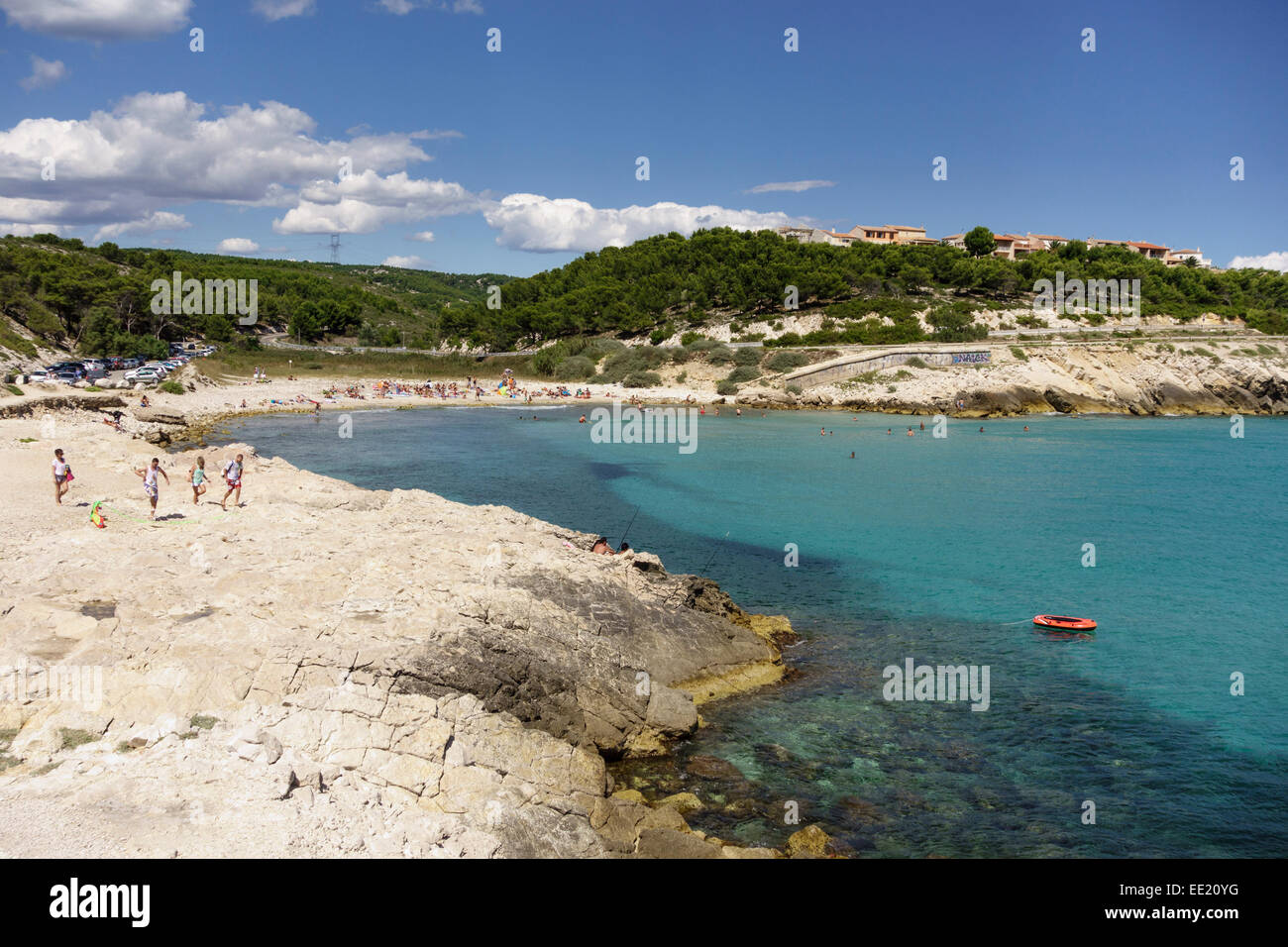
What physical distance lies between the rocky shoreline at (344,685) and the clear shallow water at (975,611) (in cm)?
184

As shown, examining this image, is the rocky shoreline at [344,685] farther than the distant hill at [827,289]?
A: No

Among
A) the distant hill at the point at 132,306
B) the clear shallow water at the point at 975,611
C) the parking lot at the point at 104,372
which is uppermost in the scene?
the distant hill at the point at 132,306

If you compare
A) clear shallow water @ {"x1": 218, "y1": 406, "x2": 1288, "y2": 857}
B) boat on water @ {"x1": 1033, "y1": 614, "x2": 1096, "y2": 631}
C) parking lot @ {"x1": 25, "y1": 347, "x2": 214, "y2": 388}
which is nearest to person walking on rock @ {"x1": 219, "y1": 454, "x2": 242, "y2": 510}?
clear shallow water @ {"x1": 218, "y1": 406, "x2": 1288, "y2": 857}

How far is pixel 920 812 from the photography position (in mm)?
12477

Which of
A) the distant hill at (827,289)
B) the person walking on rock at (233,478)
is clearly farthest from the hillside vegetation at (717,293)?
the person walking on rock at (233,478)

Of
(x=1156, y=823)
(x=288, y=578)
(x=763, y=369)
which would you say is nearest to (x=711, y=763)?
(x=1156, y=823)

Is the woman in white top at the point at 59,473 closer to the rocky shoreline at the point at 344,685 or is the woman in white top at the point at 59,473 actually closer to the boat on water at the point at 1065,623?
the rocky shoreline at the point at 344,685

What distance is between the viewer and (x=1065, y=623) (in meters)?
20.9

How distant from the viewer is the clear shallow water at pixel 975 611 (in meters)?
12.8

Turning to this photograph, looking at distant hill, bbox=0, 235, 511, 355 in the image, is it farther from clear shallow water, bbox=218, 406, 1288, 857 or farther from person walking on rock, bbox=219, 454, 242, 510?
person walking on rock, bbox=219, 454, 242, 510

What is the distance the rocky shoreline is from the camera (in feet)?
29.8

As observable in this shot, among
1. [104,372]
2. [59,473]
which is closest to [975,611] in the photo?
[59,473]

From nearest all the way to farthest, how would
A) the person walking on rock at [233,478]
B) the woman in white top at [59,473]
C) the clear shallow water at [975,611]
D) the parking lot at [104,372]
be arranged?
1. the clear shallow water at [975,611]
2. the woman in white top at [59,473]
3. the person walking on rock at [233,478]
4. the parking lot at [104,372]

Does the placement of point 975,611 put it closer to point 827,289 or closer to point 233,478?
point 233,478
